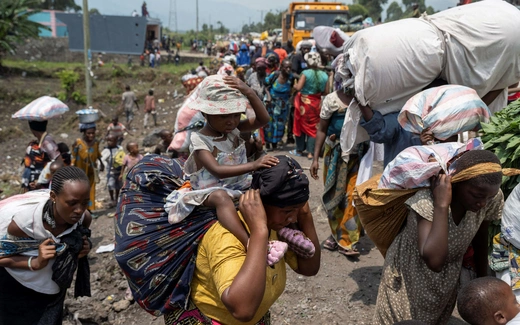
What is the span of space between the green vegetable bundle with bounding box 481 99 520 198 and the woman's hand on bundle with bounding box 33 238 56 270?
2583 mm

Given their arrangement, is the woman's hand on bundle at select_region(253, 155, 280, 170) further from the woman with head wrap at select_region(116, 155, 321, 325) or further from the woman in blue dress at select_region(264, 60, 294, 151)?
the woman in blue dress at select_region(264, 60, 294, 151)

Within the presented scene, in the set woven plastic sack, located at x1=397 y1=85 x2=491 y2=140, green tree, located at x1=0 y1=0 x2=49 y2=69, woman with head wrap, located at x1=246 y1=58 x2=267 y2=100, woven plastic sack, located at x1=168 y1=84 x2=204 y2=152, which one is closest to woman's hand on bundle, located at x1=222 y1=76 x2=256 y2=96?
woven plastic sack, located at x1=397 y1=85 x2=491 y2=140

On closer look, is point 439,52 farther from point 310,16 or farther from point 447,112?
A: point 310,16

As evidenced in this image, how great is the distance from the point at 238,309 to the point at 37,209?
165cm

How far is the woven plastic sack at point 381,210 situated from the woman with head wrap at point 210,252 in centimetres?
49

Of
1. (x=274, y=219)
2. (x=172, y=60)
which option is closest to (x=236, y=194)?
(x=274, y=219)

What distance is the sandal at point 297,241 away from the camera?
86.2 inches

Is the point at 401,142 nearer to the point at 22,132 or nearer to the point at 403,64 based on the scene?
the point at 403,64

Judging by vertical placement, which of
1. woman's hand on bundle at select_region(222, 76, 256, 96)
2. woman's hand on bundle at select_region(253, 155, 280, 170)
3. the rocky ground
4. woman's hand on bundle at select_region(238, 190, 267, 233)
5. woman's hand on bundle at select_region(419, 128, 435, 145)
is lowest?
the rocky ground

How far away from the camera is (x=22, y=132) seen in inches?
602

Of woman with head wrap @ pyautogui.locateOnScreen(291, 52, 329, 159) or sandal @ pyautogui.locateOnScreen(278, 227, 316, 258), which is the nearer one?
sandal @ pyautogui.locateOnScreen(278, 227, 316, 258)

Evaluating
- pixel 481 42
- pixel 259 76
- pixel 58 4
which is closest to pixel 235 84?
pixel 481 42

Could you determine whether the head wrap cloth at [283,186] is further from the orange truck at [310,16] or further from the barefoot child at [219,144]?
A: the orange truck at [310,16]

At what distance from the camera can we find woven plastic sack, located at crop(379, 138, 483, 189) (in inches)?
91.3
